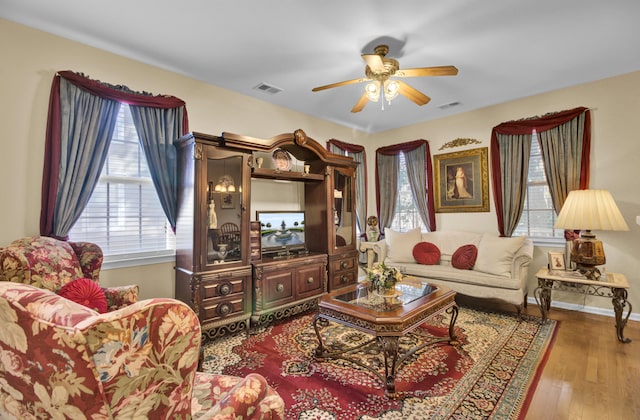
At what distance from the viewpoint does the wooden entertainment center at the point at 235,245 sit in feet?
9.49

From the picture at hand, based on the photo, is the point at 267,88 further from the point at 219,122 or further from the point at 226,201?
the point at 226,201

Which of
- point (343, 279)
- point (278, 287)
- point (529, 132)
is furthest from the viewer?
point (343, 279)

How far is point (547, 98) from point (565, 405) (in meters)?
3.60

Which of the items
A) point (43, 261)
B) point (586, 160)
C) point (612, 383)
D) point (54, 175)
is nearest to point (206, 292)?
point (43, 261)

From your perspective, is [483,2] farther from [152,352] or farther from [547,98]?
[152,352]

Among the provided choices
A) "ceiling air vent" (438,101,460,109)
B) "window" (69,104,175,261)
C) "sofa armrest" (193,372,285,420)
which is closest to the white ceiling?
"ceiling air vent" (438,101,460,109)

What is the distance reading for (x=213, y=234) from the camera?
10.00 feet

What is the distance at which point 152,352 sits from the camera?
28.8 inches

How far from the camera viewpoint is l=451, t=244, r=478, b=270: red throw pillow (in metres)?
3.90

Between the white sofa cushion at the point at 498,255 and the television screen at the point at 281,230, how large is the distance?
2283 millimetres

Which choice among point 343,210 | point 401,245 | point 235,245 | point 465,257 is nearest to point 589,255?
point 465,257

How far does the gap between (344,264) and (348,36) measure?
2706 millimetres

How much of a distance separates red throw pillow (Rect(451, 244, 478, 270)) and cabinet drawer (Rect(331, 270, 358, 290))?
134cm

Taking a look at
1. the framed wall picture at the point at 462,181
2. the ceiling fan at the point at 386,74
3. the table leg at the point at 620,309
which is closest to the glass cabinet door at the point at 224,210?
the ceiling fan at the point at 386,74
